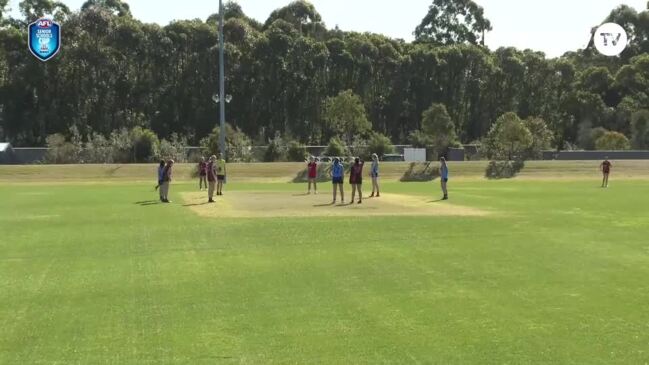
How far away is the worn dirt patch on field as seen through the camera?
66.7ft

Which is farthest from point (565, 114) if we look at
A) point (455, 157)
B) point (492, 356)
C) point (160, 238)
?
point (492, 356)

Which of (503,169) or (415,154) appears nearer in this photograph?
(503,169)

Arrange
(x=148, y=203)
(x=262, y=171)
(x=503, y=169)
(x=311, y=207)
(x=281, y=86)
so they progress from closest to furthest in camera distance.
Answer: (x=311, y=207) < (x=148, y=203) < (x=262, y=171) < (x=503, y=169) < (x=281, y=86)

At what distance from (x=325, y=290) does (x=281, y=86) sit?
2457 inches

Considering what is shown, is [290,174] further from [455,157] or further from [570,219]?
[570,219]

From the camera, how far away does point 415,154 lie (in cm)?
6134

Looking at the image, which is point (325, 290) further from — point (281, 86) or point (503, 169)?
point (281, 86)

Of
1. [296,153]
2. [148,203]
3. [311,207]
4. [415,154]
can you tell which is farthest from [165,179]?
[415,154]

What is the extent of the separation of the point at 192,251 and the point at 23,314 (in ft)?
16.3

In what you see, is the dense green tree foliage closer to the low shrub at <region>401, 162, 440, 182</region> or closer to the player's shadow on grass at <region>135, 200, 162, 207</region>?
the low shrub at <region>401, 162, 440, 182</region>

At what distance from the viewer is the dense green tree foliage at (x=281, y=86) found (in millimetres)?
64938

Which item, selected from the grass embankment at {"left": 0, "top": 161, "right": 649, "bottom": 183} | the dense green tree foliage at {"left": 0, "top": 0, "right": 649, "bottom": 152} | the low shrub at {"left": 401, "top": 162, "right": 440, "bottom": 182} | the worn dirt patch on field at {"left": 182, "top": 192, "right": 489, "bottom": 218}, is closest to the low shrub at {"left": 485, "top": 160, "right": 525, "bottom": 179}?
the grass embankment at {"left": 0, "top": 161, "right": 649, "bottom": 183}

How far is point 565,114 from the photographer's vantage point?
7706cm

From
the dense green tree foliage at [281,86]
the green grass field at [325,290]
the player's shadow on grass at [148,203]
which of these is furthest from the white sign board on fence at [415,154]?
the green grass field at [325,290]
